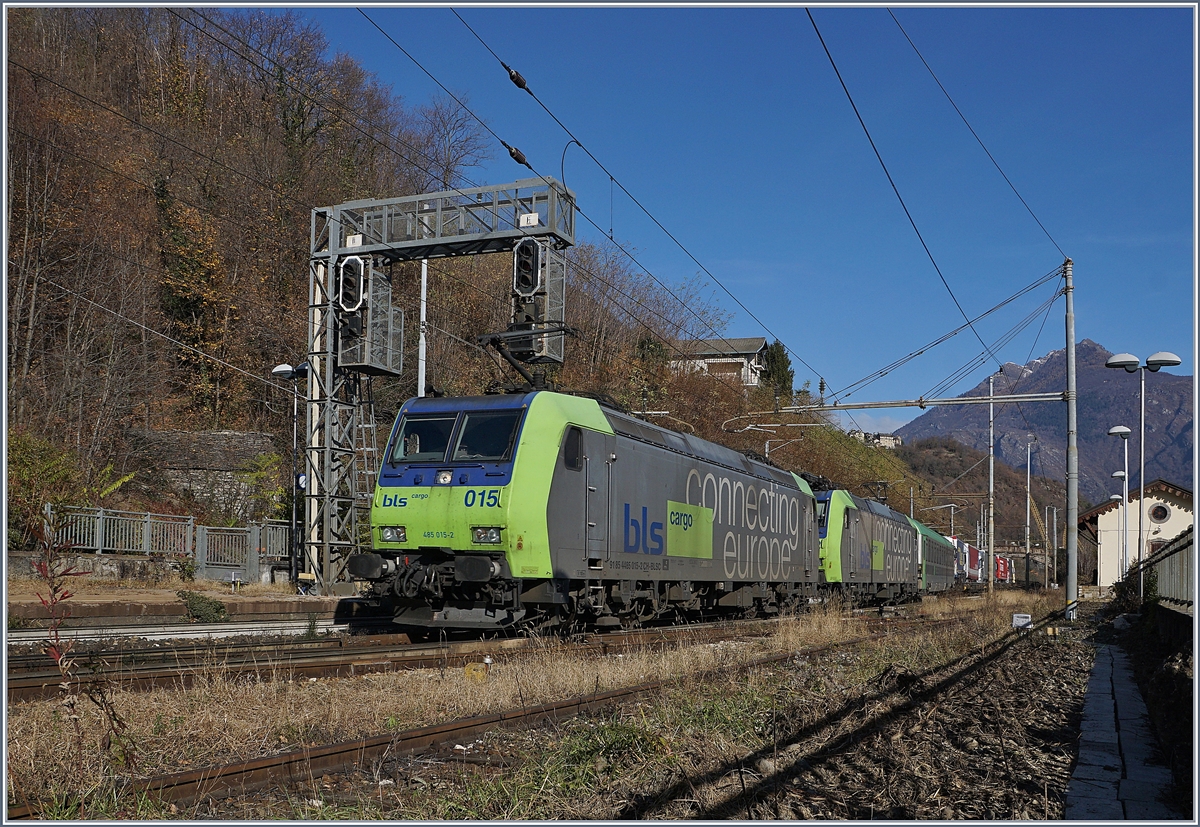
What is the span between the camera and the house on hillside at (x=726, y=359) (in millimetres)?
55500

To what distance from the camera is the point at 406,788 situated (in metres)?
6.07

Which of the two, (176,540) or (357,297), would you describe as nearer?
(357,297)

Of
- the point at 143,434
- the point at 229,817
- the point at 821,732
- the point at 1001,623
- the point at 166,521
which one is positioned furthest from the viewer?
the point at 143,434

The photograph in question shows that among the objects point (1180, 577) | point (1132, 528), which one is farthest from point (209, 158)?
point (1132, 528)

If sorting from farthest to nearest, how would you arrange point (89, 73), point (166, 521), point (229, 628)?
point (89, 73), point (166, 521), point (229, 628)

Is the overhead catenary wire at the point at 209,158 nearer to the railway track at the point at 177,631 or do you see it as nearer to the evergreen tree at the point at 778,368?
the railway track at the point at 177,631

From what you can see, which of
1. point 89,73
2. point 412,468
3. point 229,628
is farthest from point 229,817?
point 89,73

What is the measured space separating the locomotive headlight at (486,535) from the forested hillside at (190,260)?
1264 cm

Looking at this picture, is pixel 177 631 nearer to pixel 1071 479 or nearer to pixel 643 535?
pixel 643 535

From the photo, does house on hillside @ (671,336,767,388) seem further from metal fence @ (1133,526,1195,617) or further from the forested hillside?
metal fence @ (1133,526,1195,617)

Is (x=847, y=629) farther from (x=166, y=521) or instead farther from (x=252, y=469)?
(x=252, y=469)

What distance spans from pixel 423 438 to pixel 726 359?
69990 millimetres

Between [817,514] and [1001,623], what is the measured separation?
603 centimetres

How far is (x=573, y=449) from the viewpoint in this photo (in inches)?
553
